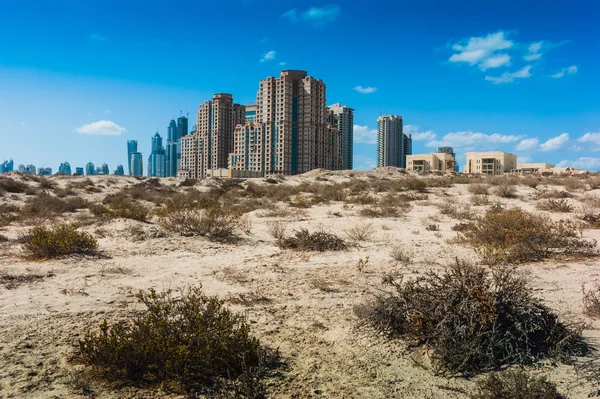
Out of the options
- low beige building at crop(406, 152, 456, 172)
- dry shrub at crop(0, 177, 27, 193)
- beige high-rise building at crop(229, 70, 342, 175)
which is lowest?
dry shrub at crop(0, 177, 27, 193)

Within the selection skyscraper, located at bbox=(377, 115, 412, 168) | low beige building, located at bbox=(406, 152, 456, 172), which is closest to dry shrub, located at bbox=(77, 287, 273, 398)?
low beige building, located at bbox=(406, 152, 456, 172)

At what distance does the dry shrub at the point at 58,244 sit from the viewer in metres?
8.45

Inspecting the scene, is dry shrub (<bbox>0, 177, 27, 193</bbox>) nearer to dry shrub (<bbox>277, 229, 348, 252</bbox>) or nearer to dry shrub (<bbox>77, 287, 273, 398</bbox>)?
dry shrub (<bbox>277, 229, 348, 252</bbox>)

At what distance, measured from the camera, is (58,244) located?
332 inches

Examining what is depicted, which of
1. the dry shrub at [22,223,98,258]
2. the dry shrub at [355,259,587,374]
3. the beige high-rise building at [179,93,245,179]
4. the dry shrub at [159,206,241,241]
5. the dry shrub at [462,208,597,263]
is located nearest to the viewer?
the dry shrub at [355,259,587,374]

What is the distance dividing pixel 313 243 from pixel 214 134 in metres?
103

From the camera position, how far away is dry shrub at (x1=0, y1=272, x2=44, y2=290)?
254 inches

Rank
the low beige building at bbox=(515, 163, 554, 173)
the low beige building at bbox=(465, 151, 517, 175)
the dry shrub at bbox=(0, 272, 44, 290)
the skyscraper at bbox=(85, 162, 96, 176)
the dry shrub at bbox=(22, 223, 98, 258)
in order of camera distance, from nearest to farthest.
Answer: the dry shrub at bbox=(0, 272, 44, 290), the dry shrub at bbox=(22, 223, 98, 258), the low beige building at bbox=(515, 163, 554, 173), the low beige building at bbox=(465, 151, 517, 175), the skyscraper at bbox=(85, 162, 96, 176)

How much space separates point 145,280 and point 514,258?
7200 millimetres

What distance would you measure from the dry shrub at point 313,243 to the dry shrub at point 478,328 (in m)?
5.08

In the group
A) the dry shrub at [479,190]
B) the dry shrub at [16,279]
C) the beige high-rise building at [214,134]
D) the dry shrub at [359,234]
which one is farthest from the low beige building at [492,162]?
the dry shrub at [16,279]

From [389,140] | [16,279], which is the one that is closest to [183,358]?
[16,279]

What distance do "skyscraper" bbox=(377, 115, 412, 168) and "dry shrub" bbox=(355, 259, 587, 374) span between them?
121697 mm

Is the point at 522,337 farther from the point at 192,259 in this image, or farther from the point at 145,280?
the point at 192,259
